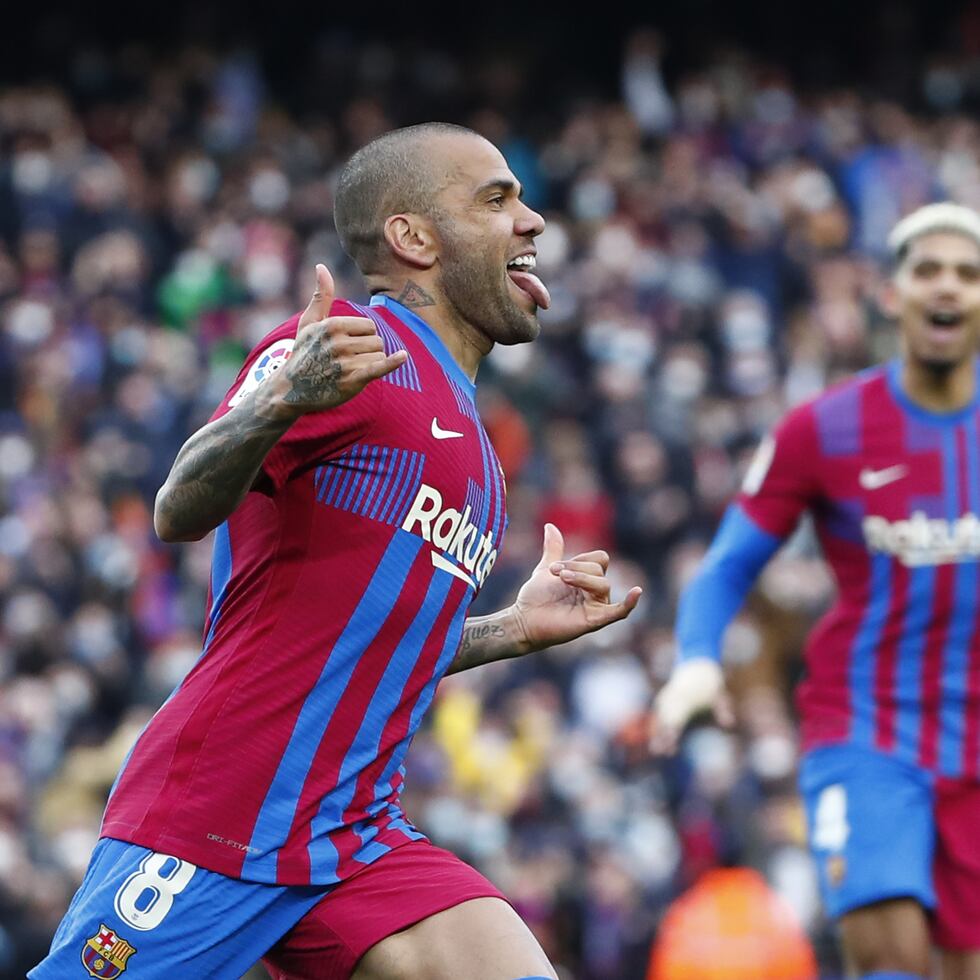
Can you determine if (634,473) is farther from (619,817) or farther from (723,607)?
(723,607)

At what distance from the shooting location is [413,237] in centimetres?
497

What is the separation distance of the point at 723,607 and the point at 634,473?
9.02 metres

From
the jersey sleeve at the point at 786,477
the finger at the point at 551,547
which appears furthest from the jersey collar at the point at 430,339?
the jersey sleeve at the point at 786,477

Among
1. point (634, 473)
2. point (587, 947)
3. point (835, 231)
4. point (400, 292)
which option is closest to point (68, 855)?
point (587, 947)

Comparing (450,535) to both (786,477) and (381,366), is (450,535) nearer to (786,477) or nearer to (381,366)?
(381,366)

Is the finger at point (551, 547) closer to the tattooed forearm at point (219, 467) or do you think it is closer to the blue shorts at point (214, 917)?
the blue shorts at point (214, 917)

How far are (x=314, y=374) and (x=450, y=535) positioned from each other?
70 cm

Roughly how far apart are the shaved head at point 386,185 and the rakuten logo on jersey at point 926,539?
82.0 inches

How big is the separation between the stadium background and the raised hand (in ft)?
27.2

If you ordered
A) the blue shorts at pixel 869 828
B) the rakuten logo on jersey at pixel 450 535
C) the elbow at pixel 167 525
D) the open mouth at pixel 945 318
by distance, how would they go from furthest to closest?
the open mouth at pixel 945 318 → the blue shorts at pixel 869 828 → the rakuten logo on jersey at pixel 450 535 → the elbow at pixel 167 525

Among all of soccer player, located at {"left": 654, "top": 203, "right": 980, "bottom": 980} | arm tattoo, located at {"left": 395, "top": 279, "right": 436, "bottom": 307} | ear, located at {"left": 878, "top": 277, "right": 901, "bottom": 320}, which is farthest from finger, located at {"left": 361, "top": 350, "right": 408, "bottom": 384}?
ear, located at {"left": 878, "top": 277, "right": 901, "bottom": 320}

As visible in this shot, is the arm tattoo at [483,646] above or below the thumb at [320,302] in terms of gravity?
below

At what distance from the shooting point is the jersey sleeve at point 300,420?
436 cm

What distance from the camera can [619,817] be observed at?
13086mm
